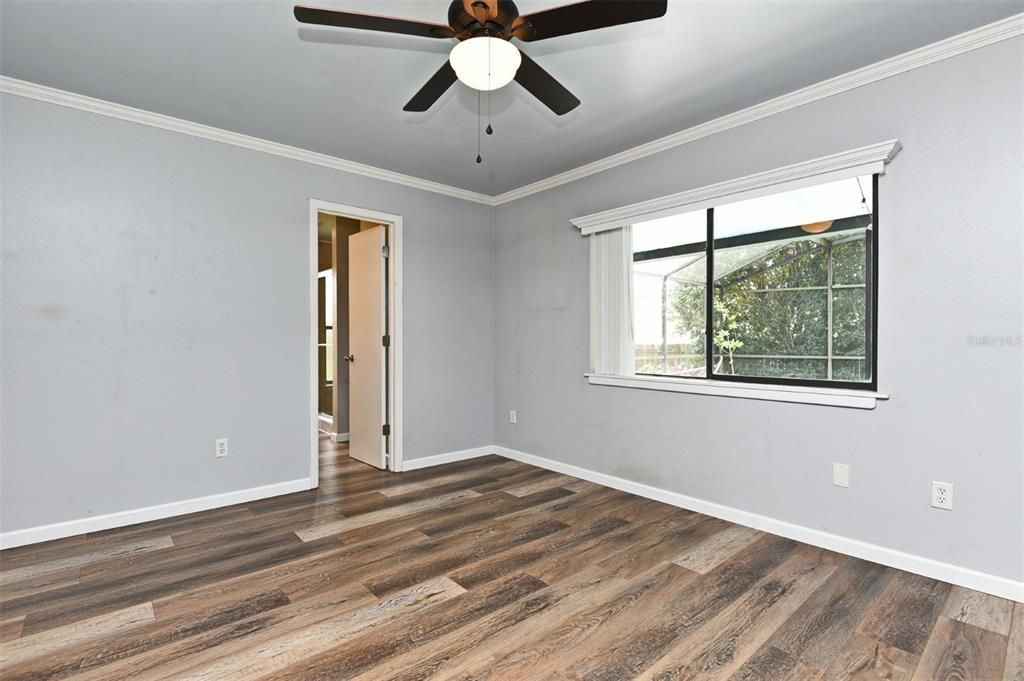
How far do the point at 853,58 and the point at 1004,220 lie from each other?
104 cm

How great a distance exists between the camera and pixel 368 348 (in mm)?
4621

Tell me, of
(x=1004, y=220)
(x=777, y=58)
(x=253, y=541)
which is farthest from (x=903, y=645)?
(x=253, y=541)

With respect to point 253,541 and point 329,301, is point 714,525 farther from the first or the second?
point 329,301

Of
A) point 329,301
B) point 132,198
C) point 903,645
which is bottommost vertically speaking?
point 903,645

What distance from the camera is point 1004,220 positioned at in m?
2.28

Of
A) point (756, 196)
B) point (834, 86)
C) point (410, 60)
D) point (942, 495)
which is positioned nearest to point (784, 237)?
point (756, 196)

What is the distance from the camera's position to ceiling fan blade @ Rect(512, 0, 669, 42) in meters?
1.69

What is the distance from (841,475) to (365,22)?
10.1 feet

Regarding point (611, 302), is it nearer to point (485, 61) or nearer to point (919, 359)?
point (919, 359)

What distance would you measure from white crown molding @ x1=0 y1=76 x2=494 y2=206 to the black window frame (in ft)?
6.94

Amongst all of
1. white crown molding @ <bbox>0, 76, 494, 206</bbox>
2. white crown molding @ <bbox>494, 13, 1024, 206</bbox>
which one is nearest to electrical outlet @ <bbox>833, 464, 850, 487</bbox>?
white crown molding @ <bbox>494, 13, 1024, 206</bbox>

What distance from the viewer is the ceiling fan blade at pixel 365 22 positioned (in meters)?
1.73

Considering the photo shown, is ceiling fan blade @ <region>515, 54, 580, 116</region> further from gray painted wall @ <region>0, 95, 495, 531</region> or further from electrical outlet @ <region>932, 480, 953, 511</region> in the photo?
electrical outlet @ <region>932, 480, 953, 511</region>

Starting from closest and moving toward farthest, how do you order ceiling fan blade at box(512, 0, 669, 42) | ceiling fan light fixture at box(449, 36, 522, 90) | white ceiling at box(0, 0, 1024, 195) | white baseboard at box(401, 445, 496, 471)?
ceiling fan blade at box(512, 0, 669, 42) → ceiling fan light fixture at box(449, 36, 522, 90) → white ceiling at box(0, 0, 1024, 195) → white baseboard at box(401, 445, 496, 471)
